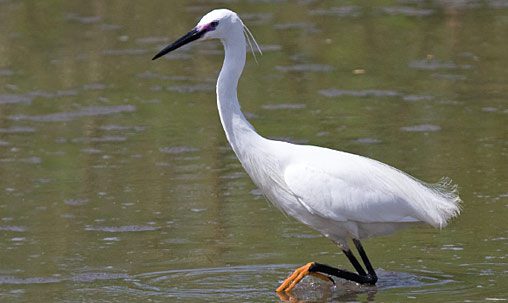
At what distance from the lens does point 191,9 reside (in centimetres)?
1722

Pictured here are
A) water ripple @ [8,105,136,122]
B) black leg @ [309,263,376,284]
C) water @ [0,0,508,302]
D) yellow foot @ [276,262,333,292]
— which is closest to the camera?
yellow foot @ [276,262,333,292]

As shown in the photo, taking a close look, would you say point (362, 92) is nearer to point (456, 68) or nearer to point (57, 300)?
point (456, 68)

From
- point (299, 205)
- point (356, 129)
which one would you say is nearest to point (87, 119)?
point (356, 129)

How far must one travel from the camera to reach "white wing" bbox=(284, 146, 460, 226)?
824 centimetres

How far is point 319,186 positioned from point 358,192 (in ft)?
0.89

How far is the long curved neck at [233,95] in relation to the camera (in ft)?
27.3

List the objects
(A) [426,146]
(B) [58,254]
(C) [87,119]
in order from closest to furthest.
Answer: (B) [58,254], (A) [426,146], (C) [87,119]

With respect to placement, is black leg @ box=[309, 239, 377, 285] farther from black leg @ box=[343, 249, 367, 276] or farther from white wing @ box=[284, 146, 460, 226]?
white wing @ box=[284, 146, 460, 226]

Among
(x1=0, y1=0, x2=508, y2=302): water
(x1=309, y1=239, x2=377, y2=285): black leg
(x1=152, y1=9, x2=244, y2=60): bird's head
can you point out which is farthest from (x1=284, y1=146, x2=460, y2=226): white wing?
(x1=152, y1=9, x2=244, y2=60): bird's head

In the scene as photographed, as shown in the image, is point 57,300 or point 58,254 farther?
point 58,254

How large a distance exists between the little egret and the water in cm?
33

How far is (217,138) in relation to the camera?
39.2ft

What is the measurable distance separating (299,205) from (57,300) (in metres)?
1.57

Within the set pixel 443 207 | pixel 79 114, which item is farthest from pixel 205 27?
pixel 79 114
